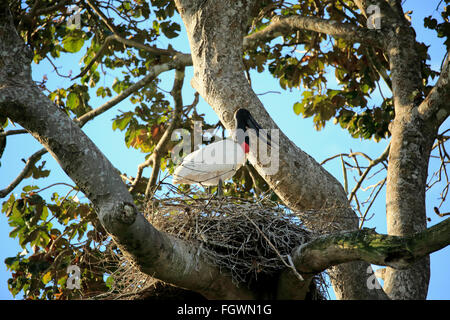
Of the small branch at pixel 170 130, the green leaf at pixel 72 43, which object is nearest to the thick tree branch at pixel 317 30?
the small branch at pixel 170 130

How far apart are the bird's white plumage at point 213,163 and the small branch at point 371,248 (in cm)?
268

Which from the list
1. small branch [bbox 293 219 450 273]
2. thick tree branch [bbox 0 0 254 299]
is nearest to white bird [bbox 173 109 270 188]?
small branch [bbox 293 219 450 273]

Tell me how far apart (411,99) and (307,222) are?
1.77 meters

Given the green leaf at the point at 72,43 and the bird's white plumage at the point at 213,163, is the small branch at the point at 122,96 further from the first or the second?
the green leaf at the point at 72,43

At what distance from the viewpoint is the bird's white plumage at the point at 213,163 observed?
644 cm

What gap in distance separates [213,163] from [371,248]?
3.42m

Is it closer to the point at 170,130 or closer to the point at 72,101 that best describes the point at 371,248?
the point at 170,130

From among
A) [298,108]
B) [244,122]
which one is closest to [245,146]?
[244,122]

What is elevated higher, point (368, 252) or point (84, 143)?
point (84, 143)

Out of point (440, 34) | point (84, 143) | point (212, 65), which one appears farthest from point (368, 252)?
point (440, 34)

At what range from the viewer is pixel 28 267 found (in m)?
6.01

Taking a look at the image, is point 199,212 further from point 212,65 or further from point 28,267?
point 28,267
